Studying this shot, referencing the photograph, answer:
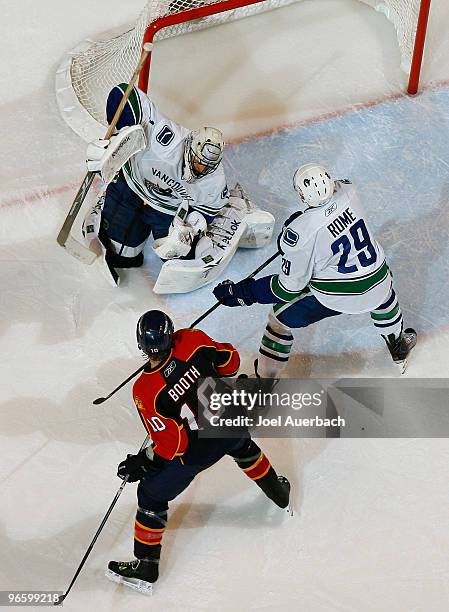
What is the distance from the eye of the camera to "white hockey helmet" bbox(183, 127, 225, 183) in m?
3.68

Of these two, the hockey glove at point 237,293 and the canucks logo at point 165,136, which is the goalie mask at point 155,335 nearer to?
the hockey glove at point 237,293

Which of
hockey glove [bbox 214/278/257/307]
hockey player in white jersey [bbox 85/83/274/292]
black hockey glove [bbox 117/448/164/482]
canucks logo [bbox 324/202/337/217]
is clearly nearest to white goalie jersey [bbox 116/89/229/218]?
hockey player in white jersey [bbox 85/83/274/292]

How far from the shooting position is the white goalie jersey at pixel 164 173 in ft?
12.5

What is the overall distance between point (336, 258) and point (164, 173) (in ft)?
2.41

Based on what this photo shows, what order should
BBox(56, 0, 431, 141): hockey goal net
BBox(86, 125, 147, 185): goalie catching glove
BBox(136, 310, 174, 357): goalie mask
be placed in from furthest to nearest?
BBox(56, 0, 431, 141): hockey goal net, BBox(86, 125, 147, 185): goalie catching glove, BBox(136, 310, 174, 357): goalie mask

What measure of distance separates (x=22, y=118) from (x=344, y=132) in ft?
4.35

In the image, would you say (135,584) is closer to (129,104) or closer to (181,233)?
(181,233)

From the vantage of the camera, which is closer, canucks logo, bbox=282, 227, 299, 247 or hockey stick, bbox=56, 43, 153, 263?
canucks logo, bbox=282, 227, 299, 247

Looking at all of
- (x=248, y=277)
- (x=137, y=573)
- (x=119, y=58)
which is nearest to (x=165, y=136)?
(x=248, y=277)

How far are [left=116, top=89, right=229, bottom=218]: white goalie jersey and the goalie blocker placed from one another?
5 cm

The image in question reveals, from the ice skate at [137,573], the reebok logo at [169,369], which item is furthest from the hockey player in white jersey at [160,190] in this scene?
the ice skate at [137,573]

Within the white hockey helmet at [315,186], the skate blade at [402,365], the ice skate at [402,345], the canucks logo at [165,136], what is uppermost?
the white hockey helmet at [315,186]

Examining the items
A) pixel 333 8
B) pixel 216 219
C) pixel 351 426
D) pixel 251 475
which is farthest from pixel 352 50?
pixel 251 475

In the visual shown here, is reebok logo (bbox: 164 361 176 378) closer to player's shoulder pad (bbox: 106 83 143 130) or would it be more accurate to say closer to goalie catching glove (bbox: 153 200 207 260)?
goalie catching glove (bbox: 153 200 207 260)
